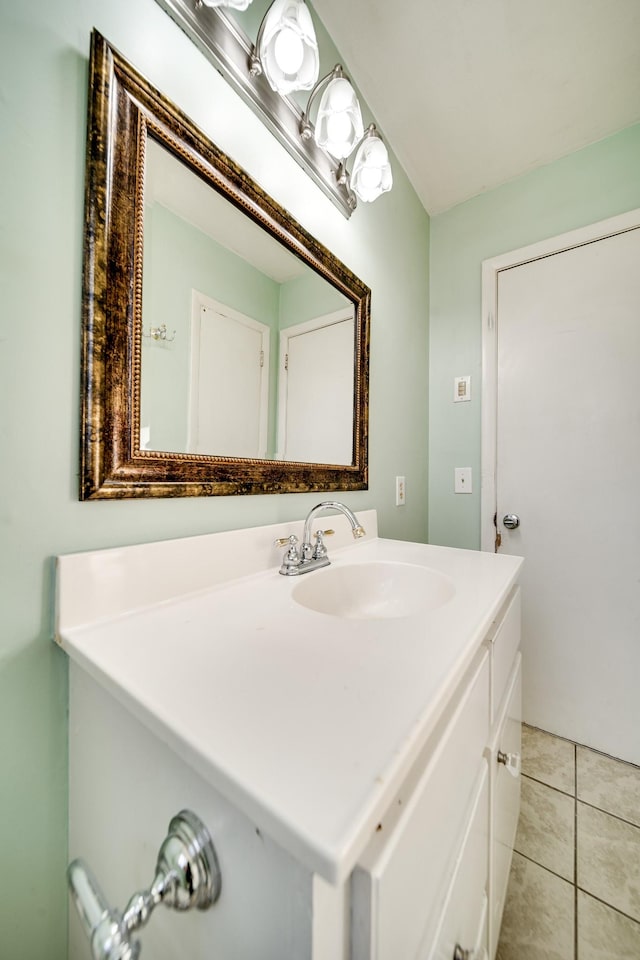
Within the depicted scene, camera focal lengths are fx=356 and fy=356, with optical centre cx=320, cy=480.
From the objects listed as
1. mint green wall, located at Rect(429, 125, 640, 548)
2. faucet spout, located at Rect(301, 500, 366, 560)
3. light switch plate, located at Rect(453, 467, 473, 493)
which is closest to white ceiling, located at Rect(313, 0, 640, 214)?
mint green wall, located at Rect(429, 125, 640, 548)

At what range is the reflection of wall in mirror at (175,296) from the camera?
0.65 metres

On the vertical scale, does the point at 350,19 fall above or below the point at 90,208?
above

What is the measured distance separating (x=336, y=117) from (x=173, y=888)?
1523 mm

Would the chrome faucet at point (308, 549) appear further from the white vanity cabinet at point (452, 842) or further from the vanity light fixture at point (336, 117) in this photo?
the vanity light fixture at point (336, 117)

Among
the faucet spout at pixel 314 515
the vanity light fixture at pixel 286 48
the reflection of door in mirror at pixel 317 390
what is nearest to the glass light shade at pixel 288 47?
the vanity light fixture at pixel 286 48

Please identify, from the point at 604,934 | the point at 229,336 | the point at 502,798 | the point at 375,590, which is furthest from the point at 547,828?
the point at 229,336

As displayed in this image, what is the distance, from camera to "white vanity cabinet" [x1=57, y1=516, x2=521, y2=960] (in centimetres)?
26

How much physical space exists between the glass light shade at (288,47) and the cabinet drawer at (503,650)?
4.21ft

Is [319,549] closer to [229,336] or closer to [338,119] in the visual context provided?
[229,336]

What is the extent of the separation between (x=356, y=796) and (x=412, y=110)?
1.89m

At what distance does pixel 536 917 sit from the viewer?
0.83 m

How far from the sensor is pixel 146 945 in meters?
0.43

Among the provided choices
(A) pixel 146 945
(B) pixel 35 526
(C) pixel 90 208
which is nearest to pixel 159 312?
(C) pixel 90 208

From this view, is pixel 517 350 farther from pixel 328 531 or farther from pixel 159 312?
pixel 159 312
